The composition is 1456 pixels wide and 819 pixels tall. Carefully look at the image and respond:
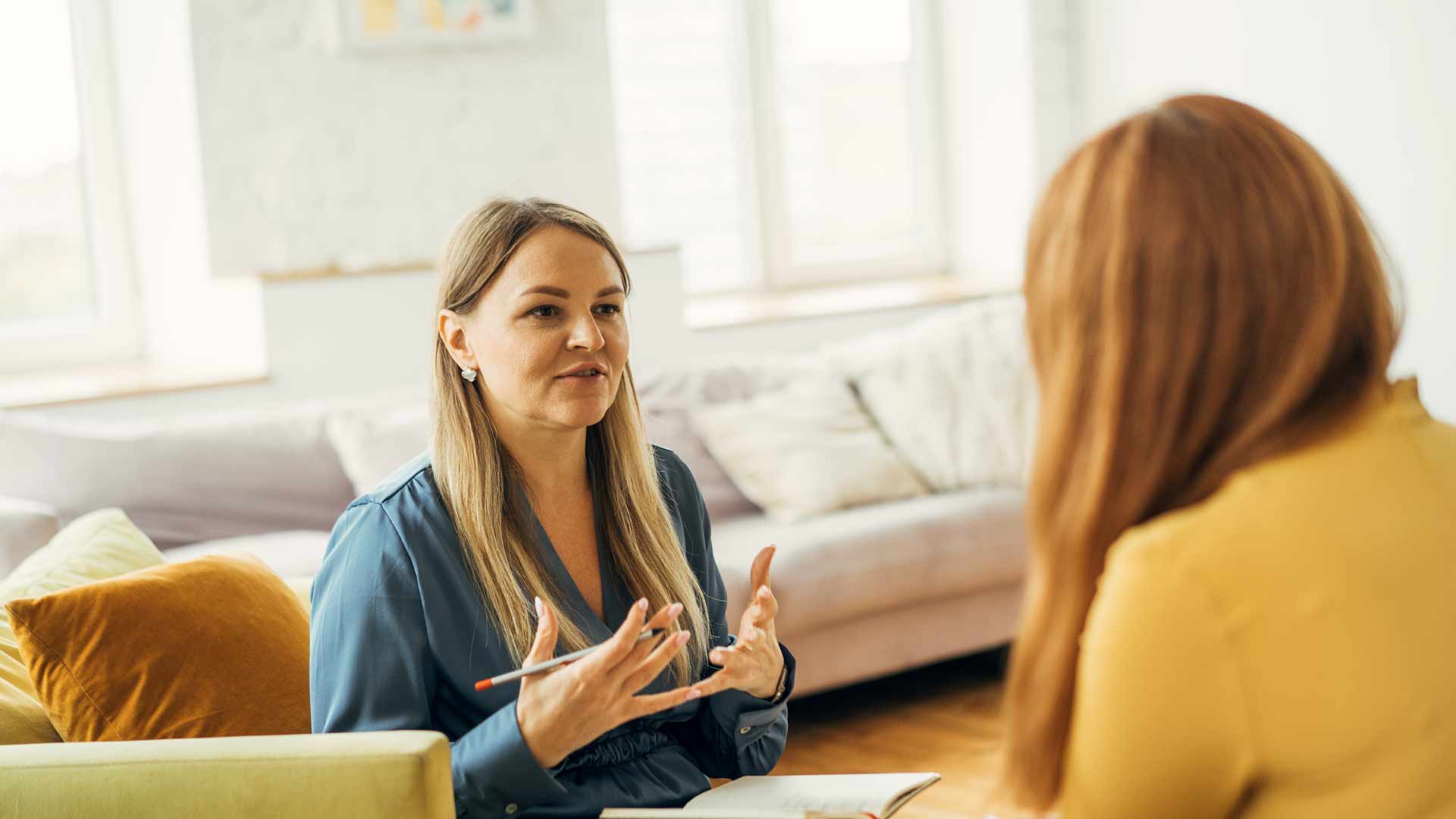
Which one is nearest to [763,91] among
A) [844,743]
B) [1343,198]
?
[844,743]

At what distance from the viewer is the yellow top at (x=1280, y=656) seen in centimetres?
80

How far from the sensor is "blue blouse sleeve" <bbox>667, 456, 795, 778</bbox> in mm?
1593

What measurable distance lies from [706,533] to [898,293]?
3.89 m

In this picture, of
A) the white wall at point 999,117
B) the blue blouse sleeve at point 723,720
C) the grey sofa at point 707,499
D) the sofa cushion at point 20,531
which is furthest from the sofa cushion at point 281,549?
the white wall at point 999,117

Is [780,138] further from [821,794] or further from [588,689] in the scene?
[588,689]

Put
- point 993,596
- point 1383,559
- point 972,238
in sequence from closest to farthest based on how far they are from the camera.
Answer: point 1383,559 → point 993,596 → point 972,238

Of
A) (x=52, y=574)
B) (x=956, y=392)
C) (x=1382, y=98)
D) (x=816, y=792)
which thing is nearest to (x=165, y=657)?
(x=52, y=574)

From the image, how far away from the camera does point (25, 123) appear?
4.46 m

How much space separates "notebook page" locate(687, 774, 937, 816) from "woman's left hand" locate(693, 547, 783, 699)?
0.11 meters

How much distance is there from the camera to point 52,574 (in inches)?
75.1

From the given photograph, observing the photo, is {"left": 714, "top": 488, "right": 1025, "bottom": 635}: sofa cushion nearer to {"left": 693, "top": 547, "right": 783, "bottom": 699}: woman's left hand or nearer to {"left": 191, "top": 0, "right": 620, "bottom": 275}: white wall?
{"left": 693, "top": 547, "right": 783, "bottom": 699}: woman's left hand

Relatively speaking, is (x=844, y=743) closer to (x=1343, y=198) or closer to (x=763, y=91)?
(x=1343, y=198)

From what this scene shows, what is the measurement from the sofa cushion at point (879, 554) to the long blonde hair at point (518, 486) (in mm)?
1294

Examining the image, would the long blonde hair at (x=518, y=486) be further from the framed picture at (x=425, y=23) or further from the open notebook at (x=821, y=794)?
the framed picture at (x=425, y=23)
